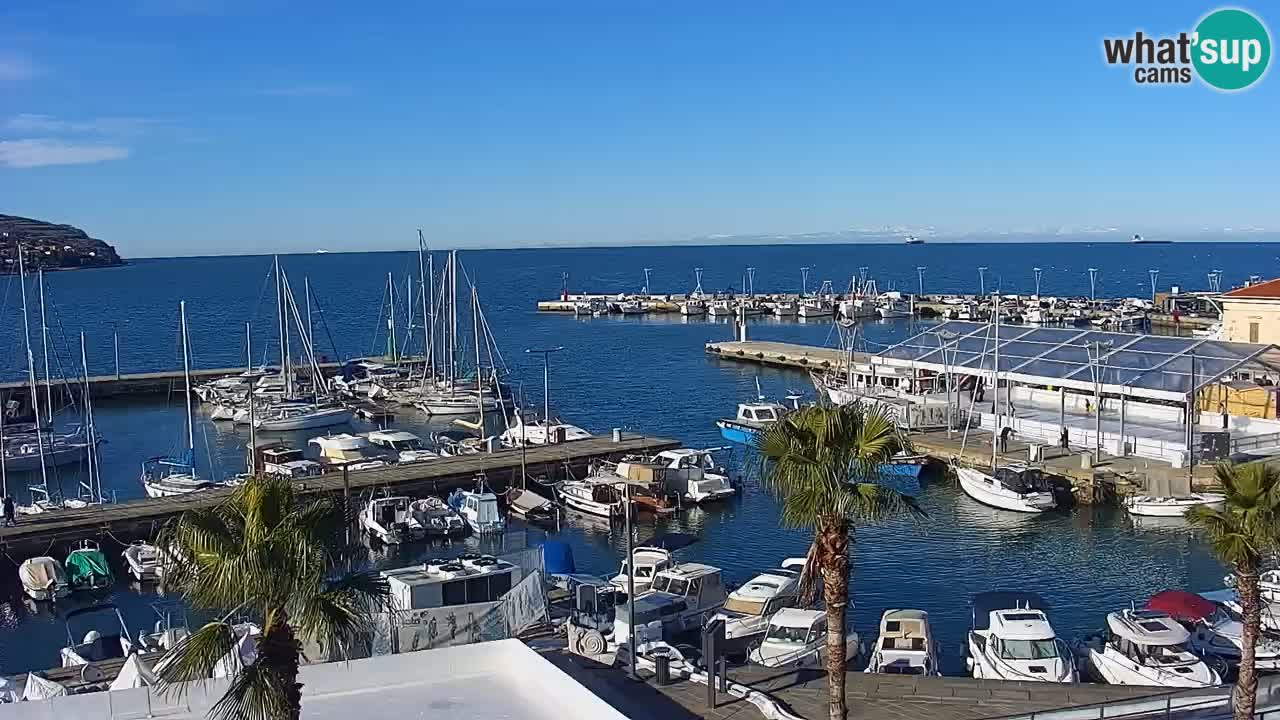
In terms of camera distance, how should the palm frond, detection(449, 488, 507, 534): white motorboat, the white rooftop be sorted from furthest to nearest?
detection(449, 488, 507, 534): white motorboat < the white rooftop < the palm frond

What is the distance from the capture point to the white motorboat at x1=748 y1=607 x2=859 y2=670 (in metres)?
27.1

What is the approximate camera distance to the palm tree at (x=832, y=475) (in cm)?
1670

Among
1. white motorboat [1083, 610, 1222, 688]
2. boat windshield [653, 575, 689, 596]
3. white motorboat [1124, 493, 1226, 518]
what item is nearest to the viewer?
white motorboat [1083, 610, 1222, 688]

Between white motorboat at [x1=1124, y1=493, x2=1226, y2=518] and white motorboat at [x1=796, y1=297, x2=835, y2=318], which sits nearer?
white motorboat at [x1=1124, y1=493, x2=1226, y2=518]

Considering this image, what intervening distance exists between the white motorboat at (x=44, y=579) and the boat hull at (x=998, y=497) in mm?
32671

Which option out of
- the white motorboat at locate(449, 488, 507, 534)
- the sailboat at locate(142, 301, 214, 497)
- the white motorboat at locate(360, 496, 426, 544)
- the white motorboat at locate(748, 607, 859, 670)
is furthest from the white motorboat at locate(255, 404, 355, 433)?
the white motorboat at locate(748, 607, 859, 670)

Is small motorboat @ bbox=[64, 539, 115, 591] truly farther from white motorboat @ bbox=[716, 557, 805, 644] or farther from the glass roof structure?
the glass roof structure

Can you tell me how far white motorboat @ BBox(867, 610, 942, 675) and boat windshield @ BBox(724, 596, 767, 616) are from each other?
343 cm

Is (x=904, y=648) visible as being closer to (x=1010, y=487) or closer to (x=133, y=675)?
(x=133, y=675)

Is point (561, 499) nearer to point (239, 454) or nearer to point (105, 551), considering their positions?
point (105, 551)

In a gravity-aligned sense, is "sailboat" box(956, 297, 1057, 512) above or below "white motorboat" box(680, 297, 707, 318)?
below

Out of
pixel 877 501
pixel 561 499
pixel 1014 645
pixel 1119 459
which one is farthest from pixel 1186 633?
pixel 561 499

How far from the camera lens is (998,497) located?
154ft

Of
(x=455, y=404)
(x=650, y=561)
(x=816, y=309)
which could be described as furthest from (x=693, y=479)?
(x=816, y=309)
